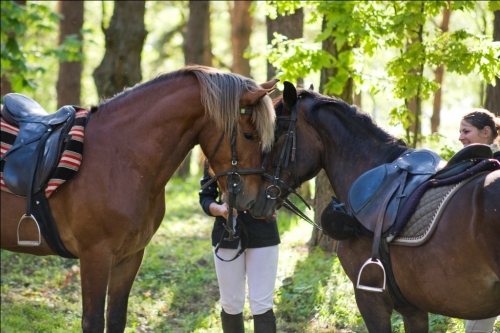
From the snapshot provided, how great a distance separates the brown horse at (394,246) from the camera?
2.88 metres

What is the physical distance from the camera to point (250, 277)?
405 cm

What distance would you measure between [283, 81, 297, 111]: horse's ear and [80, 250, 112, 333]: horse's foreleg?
60.7 inches

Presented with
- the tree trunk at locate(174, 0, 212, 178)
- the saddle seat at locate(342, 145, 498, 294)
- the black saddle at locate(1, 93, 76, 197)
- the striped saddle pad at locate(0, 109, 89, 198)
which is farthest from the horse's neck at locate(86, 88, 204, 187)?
the tree trunk at locate(174, 0, 212, 178)

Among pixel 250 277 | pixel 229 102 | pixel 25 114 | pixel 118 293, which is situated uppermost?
pixel 229 102

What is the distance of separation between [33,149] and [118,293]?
119cm

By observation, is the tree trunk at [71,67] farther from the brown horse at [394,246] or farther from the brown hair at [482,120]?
the brown hair at [482,120]

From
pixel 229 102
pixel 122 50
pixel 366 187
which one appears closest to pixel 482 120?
pixel 366 187

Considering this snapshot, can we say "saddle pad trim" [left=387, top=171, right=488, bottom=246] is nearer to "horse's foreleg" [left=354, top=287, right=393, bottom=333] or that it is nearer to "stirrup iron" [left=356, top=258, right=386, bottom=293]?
"stirrup iron" [left=356, top=258, right=386, bottom=293]

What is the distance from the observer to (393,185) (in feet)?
10.7

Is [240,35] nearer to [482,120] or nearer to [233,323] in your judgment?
[233,323]

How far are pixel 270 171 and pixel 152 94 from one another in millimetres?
1004

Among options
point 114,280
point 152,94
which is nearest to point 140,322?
point 114,280

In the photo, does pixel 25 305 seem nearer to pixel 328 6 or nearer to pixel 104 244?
pixel 104 244

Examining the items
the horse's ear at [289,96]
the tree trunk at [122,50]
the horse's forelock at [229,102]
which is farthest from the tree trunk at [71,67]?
the horse's ear at [289,96]
